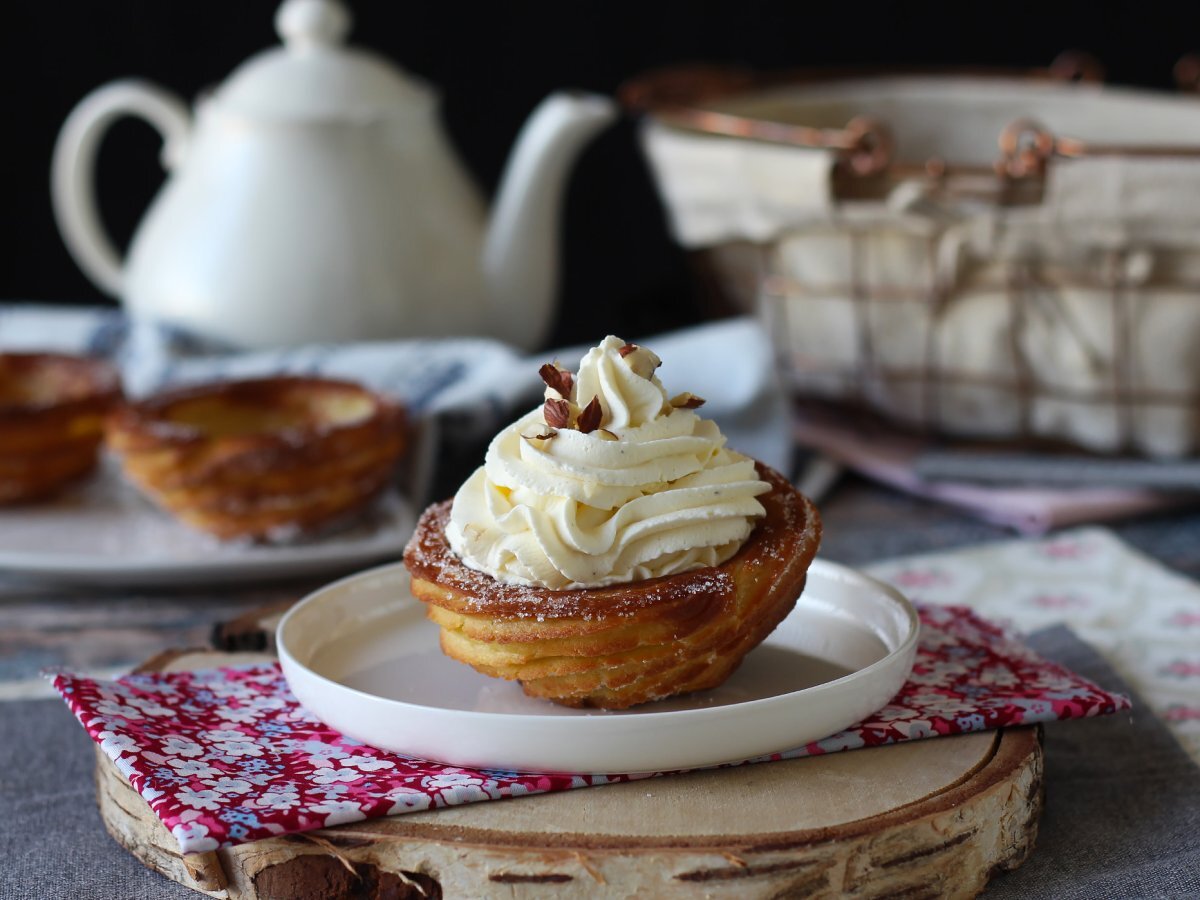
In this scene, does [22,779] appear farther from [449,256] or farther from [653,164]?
[653,164]

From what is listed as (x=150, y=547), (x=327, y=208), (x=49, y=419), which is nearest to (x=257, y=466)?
(x=150, y=547)

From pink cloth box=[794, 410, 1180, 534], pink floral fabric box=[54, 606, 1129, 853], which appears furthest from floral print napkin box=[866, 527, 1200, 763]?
pink floral fabric box=[54, 606, 1129, 853]

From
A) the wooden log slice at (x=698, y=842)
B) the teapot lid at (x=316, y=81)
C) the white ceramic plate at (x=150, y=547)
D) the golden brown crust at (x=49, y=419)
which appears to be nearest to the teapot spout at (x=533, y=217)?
the teapot lid at (x=316, y=81)

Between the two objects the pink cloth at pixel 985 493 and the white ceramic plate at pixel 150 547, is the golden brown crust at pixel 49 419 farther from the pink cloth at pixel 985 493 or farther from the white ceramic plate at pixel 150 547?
the pink cloth at pixel 985 493

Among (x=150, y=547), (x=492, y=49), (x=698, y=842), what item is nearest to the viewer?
(x=698, y=842)

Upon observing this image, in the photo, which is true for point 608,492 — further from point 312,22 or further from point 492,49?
point 492,49

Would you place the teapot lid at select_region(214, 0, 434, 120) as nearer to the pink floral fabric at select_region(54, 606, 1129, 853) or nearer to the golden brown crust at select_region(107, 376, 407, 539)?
the golden brown crust at select_region(107, 376, 407, 539)

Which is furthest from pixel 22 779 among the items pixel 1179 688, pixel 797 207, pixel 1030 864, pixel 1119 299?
pixel 1119 299
